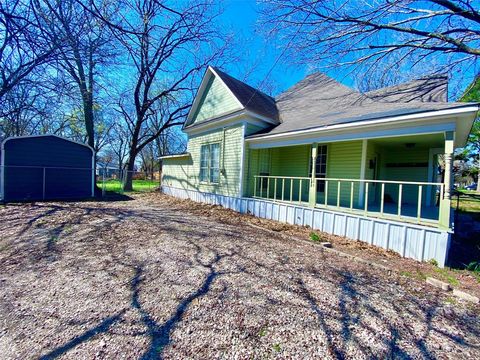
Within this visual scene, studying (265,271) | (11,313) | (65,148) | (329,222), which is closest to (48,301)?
(11,313)

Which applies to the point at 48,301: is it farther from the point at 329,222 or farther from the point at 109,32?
the point at 329,222

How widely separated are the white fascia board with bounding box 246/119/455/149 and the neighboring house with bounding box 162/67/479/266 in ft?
0.07

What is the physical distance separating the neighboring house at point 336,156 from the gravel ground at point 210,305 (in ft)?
5.51

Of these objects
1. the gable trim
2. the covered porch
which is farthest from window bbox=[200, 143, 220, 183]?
the gable trim

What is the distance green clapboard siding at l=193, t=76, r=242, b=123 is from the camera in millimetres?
10333

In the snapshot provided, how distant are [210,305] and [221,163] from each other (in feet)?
25.7

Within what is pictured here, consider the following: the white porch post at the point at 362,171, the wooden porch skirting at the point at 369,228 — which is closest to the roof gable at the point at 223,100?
the white porch post at the point at 362,171

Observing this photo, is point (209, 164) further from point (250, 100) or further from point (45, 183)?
point (45, 183)

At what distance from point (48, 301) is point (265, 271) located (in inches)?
115

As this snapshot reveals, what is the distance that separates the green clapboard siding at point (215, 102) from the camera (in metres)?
10.3

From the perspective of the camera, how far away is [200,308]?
8.81 ft

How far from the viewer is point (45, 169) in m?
10.6

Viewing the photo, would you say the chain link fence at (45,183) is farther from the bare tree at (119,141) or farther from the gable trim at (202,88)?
the bare tree at (119,141)

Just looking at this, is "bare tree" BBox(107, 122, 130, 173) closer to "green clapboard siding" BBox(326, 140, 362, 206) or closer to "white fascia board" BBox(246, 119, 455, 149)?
"white fascia board" BBox(246, 119, 455, 149)
